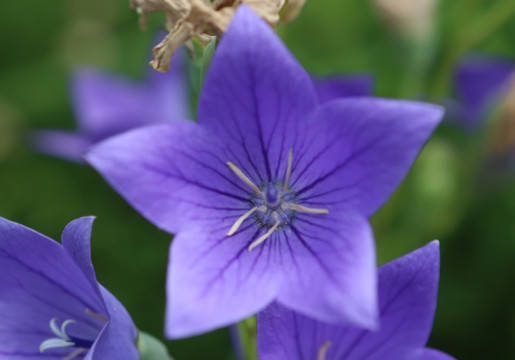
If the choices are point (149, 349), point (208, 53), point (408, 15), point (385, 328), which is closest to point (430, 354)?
point (385, 328)

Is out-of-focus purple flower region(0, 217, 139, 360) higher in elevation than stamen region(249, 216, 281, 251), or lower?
lower

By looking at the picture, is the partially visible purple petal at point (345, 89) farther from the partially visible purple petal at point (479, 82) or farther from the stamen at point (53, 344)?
the stamen at point (53, 344)

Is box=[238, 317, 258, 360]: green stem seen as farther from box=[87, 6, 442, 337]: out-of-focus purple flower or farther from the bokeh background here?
the bokeh background

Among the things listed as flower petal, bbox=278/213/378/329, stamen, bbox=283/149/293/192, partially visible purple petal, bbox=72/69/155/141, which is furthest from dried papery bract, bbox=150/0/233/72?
partially visible purple petal, bbox=72/69/155/141

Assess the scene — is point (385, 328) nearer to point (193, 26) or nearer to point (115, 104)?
point (193, 26)

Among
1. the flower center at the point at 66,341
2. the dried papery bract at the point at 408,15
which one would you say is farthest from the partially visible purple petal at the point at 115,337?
the dried papery bract at the point at 408,15

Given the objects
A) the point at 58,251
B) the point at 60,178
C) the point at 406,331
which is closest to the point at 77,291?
the point at 58,251
